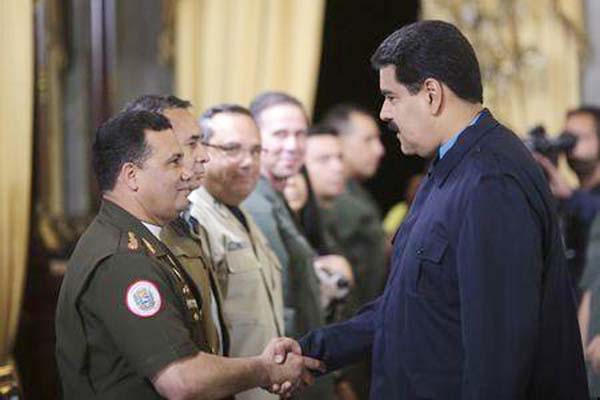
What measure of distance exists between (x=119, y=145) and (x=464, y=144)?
67cm

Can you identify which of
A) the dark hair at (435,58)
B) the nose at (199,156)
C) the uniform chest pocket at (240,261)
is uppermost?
the dark hair at (435,58)

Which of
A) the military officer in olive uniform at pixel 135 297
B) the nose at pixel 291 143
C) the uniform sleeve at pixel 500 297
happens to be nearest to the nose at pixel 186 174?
the military officer in olive uniform at pixel 135 297

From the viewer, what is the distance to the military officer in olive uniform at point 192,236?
214 centimetres

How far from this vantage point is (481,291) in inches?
69.2

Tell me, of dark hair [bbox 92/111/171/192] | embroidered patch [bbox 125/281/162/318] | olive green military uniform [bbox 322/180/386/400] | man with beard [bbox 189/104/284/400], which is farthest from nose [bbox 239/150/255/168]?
olive green military uniform [bbox 322/180/386/400]

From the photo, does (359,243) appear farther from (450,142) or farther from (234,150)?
(450,142)

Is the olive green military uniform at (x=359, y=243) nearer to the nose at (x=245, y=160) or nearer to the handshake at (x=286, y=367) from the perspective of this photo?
the nose at (x=245, y=160)

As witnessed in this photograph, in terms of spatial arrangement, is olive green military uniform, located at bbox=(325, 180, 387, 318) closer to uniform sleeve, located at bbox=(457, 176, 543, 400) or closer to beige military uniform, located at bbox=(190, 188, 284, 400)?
beige military uniform, located at bbox=(190, 188, 284, 400)

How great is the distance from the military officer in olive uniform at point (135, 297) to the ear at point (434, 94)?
1.74ft

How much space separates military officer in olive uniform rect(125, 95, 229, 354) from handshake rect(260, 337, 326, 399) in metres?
0.12

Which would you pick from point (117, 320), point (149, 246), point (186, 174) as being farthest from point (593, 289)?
point (117, 320)

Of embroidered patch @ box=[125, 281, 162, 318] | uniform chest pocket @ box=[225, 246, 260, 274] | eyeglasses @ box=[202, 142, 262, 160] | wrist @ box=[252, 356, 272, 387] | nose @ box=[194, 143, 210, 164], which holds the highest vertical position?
nose @ box=[194, 143, 210, 164]

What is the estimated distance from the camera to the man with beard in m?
2.48

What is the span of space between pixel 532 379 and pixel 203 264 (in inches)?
30.1
